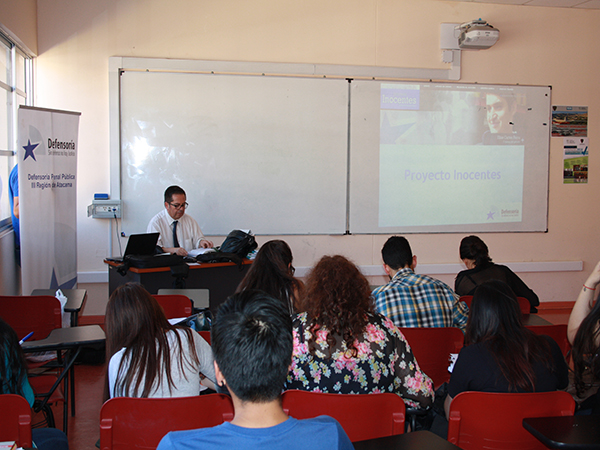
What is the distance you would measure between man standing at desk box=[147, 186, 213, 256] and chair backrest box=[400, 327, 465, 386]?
8.56 ft

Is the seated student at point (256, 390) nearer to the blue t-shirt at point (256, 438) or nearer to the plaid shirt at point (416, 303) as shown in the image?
the blue t-shirt at point (256, 438)

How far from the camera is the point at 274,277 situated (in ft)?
9.21

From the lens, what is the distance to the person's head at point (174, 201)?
15.4 ft

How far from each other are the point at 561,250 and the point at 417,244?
183 centimetres

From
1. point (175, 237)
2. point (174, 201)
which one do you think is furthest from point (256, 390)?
point (175, 237)

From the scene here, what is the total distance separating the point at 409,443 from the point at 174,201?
12.1 ft

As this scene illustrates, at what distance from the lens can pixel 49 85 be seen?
5.00 meters

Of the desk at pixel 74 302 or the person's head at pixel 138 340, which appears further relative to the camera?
the desk at pixel 74 302

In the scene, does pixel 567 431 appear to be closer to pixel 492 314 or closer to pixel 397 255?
pixel 492 314

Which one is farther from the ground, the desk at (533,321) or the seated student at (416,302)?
the seated student at (416,302)

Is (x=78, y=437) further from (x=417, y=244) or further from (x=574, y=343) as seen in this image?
(x=417, y=244)

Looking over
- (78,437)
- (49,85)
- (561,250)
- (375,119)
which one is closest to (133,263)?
(78,437)

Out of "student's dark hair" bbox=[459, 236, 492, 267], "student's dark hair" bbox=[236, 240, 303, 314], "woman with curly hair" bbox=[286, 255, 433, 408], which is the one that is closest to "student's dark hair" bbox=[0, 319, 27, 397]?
"woman with curly hair" bbox=[286, 255, 433, 408]

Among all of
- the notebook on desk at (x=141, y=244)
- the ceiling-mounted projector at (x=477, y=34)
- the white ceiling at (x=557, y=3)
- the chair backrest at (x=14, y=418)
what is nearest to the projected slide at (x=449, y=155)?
the ceiling-mounted projector at (x=477, y=34)
